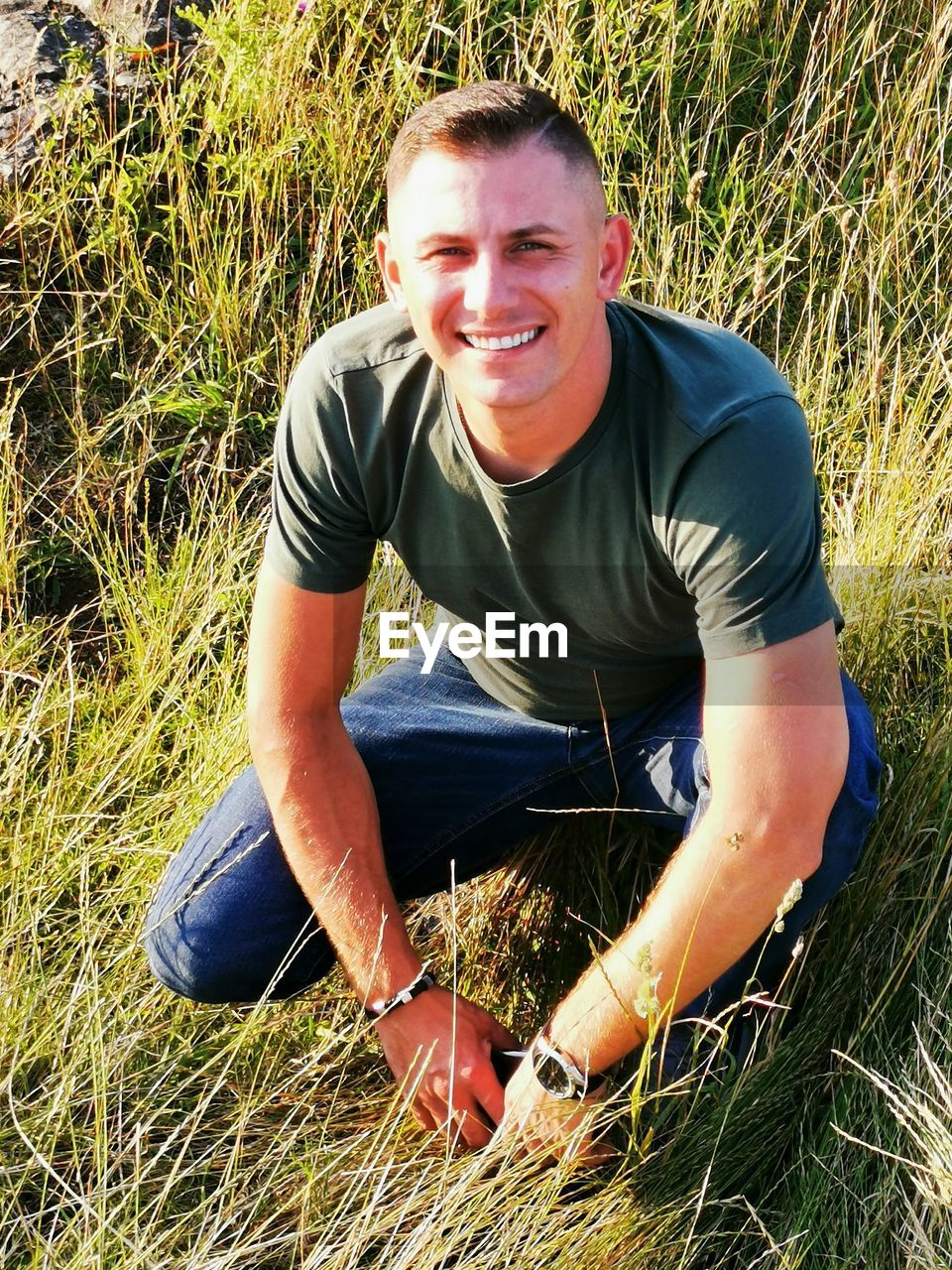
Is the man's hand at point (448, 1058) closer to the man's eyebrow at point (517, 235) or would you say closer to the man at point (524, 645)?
the man at point (524, 645)

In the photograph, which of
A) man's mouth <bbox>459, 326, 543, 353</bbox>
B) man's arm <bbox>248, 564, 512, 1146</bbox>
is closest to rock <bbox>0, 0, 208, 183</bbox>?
man's arm <bbox>248, 564, 512, 1146</bbox>

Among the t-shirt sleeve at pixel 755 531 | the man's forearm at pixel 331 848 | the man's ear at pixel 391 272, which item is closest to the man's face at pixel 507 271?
the man's ear at pixel 391 272

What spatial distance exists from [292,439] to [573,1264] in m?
1.35

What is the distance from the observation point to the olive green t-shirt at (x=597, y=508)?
2.05 meters

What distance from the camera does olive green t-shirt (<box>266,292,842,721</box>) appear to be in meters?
2.05

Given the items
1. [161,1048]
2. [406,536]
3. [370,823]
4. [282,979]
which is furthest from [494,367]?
[161,1048]

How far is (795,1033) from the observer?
2373 mm

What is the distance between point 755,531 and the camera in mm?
2018

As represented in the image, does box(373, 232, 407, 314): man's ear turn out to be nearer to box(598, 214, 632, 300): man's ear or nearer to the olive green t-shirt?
the olive green t-shirt

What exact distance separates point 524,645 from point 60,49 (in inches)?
94.2

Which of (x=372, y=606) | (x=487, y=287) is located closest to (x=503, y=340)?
(x=487, y=287)

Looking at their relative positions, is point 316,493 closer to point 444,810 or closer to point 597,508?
point 597,508

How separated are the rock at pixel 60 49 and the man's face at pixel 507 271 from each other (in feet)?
6.10

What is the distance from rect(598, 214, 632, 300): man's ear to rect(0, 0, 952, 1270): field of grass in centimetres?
95
